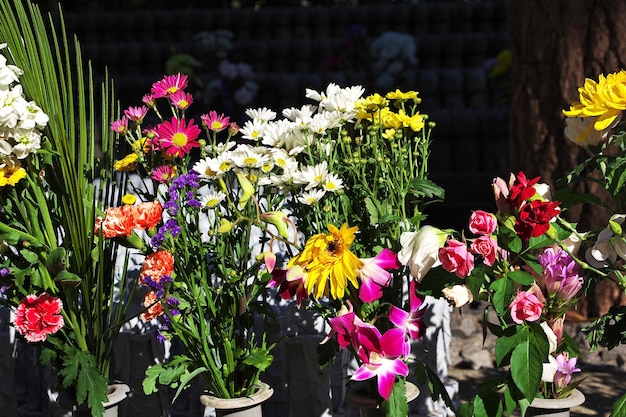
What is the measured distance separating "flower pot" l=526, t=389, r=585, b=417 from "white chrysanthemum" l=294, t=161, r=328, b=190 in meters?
0.58

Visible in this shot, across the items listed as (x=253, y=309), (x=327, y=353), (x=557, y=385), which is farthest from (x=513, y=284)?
(x=253, y=309)

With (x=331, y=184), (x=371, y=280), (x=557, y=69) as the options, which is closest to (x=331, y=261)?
(x=371, y=280)

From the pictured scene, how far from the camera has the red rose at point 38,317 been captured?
1882 millimetres

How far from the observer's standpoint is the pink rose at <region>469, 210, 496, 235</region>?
1537 mm

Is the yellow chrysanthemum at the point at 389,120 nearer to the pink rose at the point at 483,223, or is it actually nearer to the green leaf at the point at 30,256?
the pink rose at the point at 483,223

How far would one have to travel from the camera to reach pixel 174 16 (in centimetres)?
775

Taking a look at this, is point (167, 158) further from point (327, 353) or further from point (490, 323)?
point (490, 323)

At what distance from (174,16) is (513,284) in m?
6.60

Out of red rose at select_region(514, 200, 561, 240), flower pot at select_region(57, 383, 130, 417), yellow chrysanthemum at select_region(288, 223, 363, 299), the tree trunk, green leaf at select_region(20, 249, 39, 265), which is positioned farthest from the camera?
the tree trunk

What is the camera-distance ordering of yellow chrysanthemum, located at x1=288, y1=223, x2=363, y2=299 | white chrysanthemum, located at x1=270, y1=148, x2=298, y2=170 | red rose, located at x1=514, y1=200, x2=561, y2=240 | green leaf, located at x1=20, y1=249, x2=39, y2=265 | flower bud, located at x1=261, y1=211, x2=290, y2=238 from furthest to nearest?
green leaf, located at x1=20, y1=249, x2=39, y2=265 < white chrysanthemum, located at x1=270, y1=148, x2=298, y2=170 < flower bud, located at x1=261, y1=211, x2=290, y2=238 < yellow chrysanthemum, located at x1=288, y1=223, x2=363, y2=299 < red rose, located at x1=514, y1=200, x2=561, y2=240

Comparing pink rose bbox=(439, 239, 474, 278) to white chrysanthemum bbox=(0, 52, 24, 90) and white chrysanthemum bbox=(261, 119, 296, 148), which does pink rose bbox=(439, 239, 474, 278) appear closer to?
white chrysanthemum bbox=(261, 119, 296, 148)

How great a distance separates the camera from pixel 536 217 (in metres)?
1.50

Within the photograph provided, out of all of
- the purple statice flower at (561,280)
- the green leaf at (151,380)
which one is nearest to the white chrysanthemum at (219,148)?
the green leaf at (151,380)

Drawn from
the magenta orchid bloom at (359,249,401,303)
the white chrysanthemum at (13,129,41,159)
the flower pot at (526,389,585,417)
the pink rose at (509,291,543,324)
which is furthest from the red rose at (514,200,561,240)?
the white chrysanthemum at (13,129,41,159)
